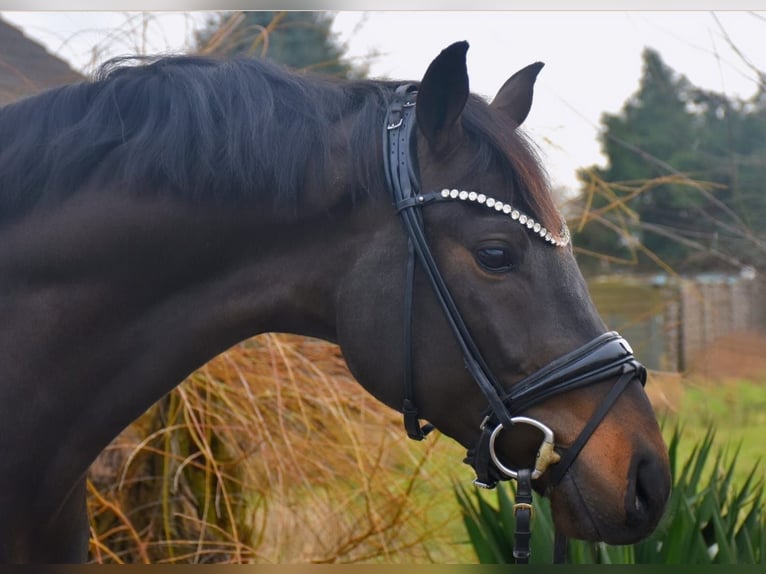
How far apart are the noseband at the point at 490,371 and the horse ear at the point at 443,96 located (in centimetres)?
6

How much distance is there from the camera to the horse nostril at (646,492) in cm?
139

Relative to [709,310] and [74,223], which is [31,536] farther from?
[709,310]

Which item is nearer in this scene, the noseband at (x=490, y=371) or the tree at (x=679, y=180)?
the noseband at (x=490, y=371)

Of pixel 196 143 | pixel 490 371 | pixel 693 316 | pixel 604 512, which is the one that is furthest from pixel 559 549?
pixel 693 316

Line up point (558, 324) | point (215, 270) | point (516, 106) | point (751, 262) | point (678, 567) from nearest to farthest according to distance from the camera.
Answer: point (558, 324), point (215, 270), point (516, 106), point (678, 567), point (751, 262)

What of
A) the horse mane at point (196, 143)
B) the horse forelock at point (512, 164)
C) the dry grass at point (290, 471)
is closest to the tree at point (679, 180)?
the dry grass at point (290, 471)

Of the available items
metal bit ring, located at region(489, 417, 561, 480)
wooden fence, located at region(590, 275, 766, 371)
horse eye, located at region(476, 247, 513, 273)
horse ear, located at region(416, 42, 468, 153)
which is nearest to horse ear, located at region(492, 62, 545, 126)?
horse ear, located at region(416, 42, 468, 153)

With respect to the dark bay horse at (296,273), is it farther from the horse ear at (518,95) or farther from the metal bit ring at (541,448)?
the horse ear at (518,95)

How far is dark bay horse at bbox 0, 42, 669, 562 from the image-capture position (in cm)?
144

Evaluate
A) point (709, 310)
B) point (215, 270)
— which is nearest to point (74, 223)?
point (215, 270)

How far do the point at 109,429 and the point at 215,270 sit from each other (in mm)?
393

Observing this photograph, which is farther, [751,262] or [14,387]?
[751,262]

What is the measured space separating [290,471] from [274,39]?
2.51 metres

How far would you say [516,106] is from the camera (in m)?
1.76
